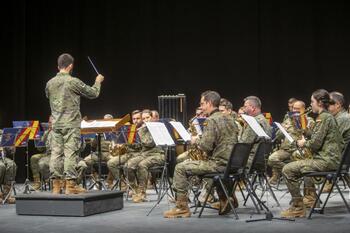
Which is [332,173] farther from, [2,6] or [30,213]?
[2,6]

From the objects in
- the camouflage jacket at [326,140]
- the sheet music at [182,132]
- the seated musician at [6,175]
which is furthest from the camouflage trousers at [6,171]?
the camouflage jacket at [326,140]

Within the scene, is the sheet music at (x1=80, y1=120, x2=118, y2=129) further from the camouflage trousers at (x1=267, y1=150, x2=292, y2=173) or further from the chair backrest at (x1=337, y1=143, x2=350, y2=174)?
the camouflage trousers at (x1=267, y1=150, x2=292, y2=173)

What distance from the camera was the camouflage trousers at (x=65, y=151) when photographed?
25.3 feet

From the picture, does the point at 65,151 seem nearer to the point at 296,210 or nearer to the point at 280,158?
the point at 296,210

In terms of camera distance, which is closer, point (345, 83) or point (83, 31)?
point (345, 83)

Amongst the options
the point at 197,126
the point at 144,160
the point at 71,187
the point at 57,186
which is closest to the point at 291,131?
the point at 197,126

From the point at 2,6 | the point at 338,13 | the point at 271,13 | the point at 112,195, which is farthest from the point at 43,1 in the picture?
the point at 112,195

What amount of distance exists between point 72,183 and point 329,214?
10.7ft

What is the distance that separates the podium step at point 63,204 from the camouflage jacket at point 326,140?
2789mm

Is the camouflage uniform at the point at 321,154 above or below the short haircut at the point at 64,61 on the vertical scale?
below

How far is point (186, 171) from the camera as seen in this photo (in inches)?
290

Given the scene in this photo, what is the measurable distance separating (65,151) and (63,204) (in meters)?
0.67

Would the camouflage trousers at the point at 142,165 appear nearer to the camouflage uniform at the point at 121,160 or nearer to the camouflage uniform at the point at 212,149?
the camouflage uniform at the point at 121,160

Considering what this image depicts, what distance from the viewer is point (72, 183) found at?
7.82 metres
